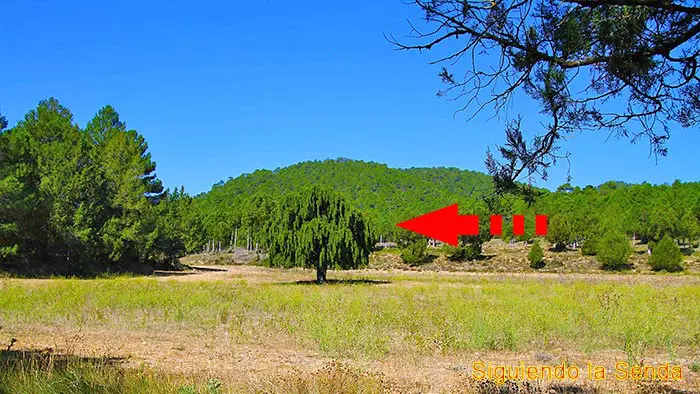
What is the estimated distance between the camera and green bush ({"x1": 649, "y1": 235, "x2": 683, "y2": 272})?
47.3m

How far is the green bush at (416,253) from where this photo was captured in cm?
6097

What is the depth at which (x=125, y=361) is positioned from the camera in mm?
7129

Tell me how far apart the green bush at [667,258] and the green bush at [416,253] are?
73.6ft

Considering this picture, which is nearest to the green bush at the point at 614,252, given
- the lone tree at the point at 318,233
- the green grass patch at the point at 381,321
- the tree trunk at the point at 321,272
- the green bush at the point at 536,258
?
the green bush at the point at 536,258

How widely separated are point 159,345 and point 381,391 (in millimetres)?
5075

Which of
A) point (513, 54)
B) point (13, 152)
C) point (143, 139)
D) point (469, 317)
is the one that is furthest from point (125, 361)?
point (143, 139)

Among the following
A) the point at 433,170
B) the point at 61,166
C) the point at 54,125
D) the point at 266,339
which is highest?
the point at 433,170

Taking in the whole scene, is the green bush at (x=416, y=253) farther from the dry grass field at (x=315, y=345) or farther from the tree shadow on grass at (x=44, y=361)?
the tree shadow on grass at (x=44, y=361)

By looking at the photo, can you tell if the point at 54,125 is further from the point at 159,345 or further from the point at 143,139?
the point at 159,345

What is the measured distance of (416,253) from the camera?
61031 millimetres

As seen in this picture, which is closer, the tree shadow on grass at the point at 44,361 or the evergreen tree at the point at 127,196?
the tree shadow on grass at the point at 44,361

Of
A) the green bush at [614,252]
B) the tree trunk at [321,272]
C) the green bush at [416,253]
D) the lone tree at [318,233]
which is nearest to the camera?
the lone tree at [318,233]

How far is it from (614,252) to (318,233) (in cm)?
3387

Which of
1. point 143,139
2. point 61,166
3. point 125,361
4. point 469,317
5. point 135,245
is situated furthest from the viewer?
point 143,139
